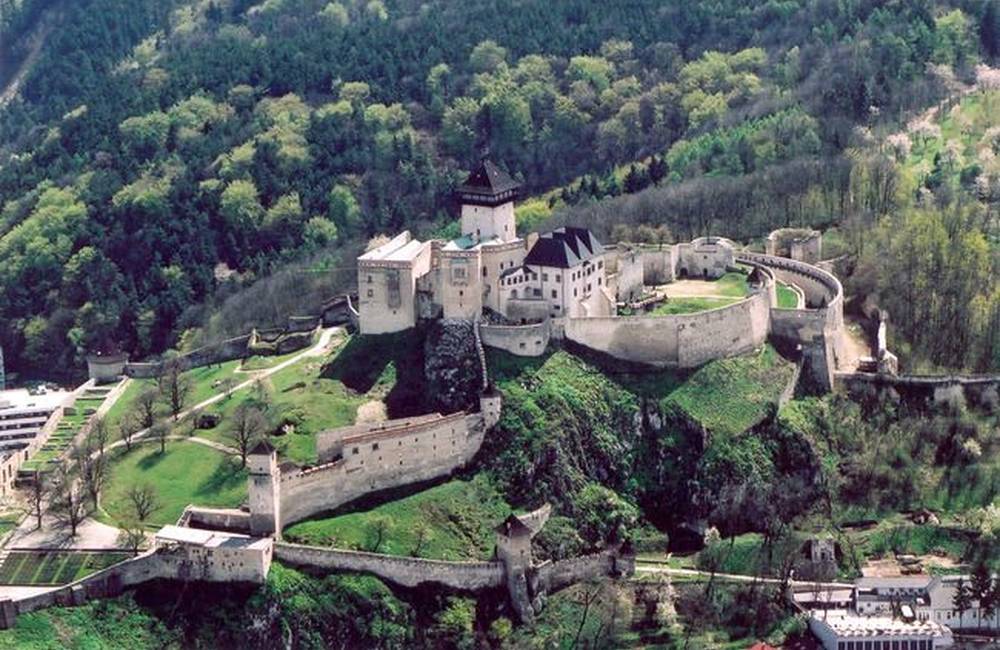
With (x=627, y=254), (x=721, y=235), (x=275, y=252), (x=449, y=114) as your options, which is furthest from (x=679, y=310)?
(x=449, y=114)

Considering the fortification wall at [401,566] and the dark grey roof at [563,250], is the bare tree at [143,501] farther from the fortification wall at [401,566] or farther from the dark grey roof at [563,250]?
the dark grey roof at [563,250]

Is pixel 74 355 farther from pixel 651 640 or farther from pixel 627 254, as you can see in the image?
pixel 651 640

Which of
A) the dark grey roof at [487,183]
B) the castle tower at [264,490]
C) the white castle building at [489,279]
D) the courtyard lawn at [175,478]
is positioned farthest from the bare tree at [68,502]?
the dark grey roof at [487,183]

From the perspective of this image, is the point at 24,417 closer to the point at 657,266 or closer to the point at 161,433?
the point at 161,433

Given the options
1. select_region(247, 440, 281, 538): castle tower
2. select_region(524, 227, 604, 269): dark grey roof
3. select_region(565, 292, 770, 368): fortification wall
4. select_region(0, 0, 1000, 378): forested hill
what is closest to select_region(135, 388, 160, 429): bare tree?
select_region(247, 440, 281, 538): castle tower

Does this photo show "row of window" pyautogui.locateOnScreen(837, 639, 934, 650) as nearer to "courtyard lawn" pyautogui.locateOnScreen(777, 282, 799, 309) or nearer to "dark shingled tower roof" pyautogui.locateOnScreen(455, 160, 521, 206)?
"courtyard lawn" pyautogui.locateOnScreen(777, 282, 799, 309)

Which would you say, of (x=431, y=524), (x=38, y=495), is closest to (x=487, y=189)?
(x=431, y=524)
